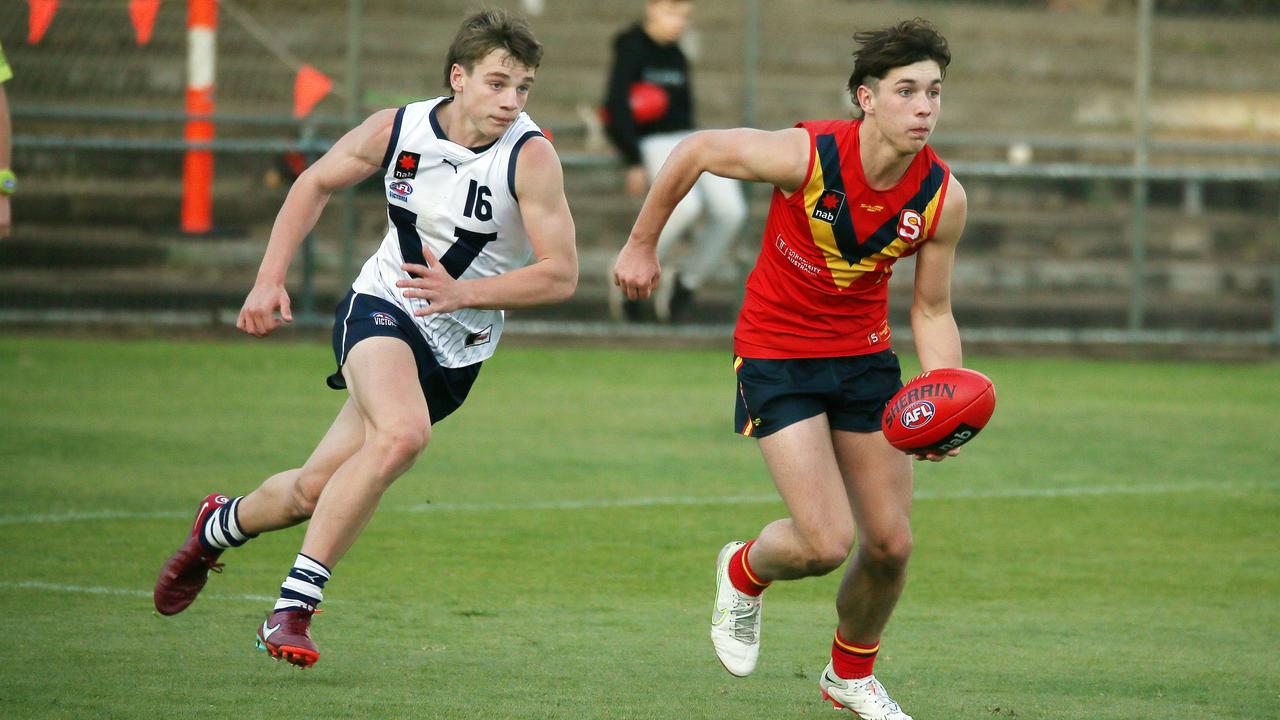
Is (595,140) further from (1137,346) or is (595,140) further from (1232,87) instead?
(1232,87)

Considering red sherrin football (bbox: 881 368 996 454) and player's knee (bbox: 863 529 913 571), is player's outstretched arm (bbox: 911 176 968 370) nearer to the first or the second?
red sherrin football (bbox: 881 368 996 454)

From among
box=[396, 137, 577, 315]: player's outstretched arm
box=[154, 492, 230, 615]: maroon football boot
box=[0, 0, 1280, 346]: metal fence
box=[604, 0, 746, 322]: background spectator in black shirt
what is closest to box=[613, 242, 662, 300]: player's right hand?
box=[396, 137, 577, 315]: player's outstretched arm

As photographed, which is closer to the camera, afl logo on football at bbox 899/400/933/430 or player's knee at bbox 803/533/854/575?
afl logo on football at bbox 899/400/933/430

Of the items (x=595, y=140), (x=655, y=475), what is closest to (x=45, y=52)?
(x=595, y=140)

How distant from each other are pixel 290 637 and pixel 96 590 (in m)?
1.82

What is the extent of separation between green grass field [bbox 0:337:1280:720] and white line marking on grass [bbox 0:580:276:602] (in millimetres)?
22

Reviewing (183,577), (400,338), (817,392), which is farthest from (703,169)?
(183,577)

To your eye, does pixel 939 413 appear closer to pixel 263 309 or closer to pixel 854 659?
pixel 854 659

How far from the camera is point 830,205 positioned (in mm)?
5332

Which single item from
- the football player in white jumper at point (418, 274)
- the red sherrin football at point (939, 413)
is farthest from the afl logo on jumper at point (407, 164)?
Result: the red sherrin football at point (939, 413)

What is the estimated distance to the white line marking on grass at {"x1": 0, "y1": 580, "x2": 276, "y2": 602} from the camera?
6426 millimetres

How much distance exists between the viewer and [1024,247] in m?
16.4

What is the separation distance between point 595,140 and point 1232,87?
711 centimetres

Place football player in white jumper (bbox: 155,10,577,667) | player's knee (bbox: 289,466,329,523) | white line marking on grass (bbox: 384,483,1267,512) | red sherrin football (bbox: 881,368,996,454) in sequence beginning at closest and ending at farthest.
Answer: red sherrin football (bbox: 881,368,996,454) → football player in white jumper (bbox: 155,10,577,667) → player's knee (bbox: 289,466,329,523) → white line marking on grass (bbox: 384,483,1267,512)
